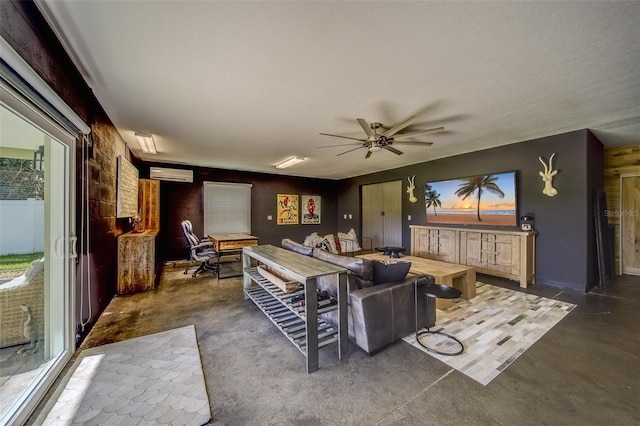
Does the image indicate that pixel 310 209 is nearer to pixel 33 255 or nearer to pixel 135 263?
pixel 135 263

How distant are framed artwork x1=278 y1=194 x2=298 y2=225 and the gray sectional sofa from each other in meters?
5.12

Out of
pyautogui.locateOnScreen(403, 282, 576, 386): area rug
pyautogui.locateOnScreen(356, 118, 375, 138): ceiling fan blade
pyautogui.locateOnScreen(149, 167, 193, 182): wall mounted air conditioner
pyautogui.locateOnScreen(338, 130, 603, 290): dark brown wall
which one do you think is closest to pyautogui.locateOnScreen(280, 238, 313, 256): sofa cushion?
pyautogui.locateOnScreen(403, 282, 576, 386): area rug

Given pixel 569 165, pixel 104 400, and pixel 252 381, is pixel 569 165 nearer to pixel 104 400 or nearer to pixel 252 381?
pixel 252 381

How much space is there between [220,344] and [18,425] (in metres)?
1.19

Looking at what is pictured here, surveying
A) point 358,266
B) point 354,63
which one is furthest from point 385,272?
point 354,63

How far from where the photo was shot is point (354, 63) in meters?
1.96

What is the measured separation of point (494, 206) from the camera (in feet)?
14.6

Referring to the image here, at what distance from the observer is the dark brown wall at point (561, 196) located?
356 cm

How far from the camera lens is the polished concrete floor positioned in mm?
1457

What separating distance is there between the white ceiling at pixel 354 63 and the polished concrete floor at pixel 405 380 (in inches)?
94.9

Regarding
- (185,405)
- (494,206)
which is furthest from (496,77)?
(185,405)

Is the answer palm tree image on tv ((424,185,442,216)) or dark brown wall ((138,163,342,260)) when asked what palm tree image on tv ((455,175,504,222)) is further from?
dark brown wall ((138,163,342,260))

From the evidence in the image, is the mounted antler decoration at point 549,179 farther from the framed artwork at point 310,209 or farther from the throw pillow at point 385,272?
the framed artwork at point 310,209

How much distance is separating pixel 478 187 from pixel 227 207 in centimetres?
593
